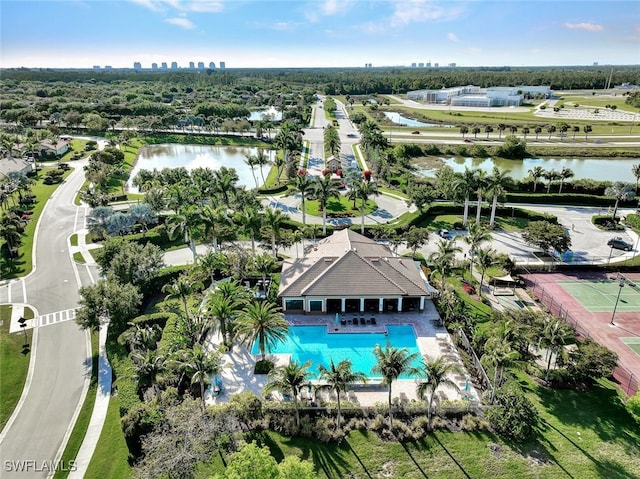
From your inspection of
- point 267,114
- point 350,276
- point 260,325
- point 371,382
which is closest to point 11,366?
point 260,325

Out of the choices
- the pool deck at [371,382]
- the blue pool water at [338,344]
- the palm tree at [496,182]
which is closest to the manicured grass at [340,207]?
the palm tree at [496,182]

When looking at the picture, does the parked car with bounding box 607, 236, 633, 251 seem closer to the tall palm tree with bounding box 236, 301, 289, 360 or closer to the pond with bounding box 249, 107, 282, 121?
the tall palm tree with bounding box 236, 301, 289, 360

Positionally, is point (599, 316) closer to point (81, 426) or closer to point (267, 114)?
point (81, 426)

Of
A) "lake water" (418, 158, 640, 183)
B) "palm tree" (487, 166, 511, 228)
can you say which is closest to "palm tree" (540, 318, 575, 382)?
"palm tree" (487, 166, 511, 228)

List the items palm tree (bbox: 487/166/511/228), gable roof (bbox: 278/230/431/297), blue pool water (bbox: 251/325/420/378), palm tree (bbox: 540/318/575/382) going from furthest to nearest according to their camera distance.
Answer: palm tree (bbox: 487/166/511/228) < gable roof (bbox: 278/230/431/297) < blue pool water (bbox: 251/325/420/378) < palm tree (bbox: 540/318/575/382)

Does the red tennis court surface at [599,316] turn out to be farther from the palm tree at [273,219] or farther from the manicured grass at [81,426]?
the manicured grass at [81,426]

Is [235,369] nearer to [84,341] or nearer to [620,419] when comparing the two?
[84,341]

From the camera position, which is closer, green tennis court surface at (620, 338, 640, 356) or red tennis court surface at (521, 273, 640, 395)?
red tennis court surface at (521, 273, 640, 395)
